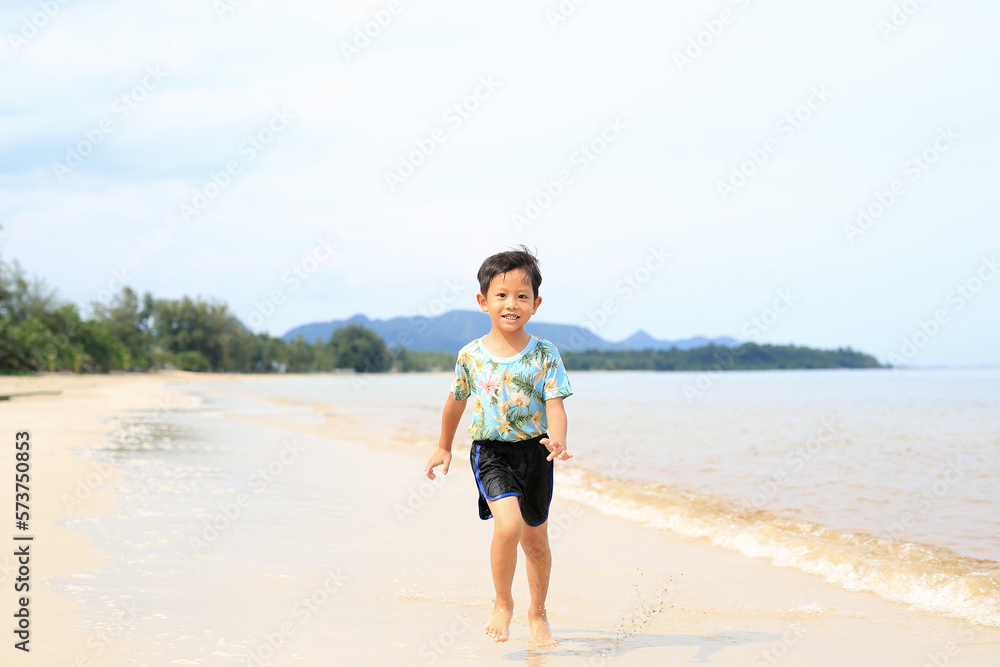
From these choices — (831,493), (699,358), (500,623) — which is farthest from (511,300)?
(699,358)

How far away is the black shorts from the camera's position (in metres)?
3.30

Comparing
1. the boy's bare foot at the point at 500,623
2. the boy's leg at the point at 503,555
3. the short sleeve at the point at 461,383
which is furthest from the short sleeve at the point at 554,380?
the boy's bare foot at the point at 500,623

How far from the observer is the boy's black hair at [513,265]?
10.9 ft

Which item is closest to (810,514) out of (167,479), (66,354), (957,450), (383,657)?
(383,657)

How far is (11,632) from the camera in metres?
3.01

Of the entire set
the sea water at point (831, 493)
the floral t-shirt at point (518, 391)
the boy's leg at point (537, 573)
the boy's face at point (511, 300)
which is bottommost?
the sea water at point (831, 493)

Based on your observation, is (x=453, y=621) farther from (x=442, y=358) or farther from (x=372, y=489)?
(x=442, y=358)

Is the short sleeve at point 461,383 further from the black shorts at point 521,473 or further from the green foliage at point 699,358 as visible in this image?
the green foliage at point 699,358

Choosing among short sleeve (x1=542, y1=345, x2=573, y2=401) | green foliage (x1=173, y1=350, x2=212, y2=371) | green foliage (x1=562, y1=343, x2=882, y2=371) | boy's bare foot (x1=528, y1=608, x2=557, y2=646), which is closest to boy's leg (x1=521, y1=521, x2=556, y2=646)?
boy's bare foot (x1=528, y1=608, x2=557, y2=646)

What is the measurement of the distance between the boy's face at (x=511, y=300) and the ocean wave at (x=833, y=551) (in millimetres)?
2974

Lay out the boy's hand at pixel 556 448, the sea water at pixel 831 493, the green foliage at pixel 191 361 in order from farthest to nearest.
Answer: the green foliage at pixel 191 361, the sea water at pixel 831 493, the boy's hand at pixel 556 448

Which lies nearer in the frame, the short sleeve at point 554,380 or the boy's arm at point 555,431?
the boy's arm at point 555,431

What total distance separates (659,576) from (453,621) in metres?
1.73

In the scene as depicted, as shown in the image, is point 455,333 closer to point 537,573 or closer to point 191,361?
point 191,361
